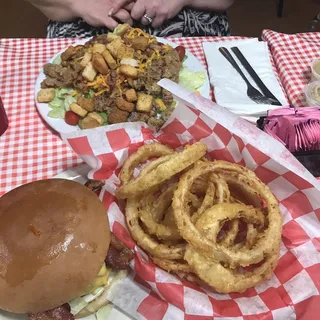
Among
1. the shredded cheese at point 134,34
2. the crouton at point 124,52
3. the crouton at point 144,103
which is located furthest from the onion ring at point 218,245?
the shredded cheese at point 134,34

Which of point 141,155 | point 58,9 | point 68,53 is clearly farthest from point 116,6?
point 141,155

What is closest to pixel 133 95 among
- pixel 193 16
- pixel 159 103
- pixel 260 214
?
pixel 159 103

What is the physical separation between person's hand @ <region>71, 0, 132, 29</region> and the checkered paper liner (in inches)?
41.6

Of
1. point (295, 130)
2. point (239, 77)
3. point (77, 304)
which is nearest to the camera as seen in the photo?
point (77, 304)

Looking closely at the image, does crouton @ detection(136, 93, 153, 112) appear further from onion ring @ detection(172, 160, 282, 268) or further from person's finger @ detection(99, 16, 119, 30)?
person's finger @ detection(99, 16, 119, 30)

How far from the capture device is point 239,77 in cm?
183

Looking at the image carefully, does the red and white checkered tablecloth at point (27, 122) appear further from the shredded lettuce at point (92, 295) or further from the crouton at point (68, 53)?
the shredded lettuce at point (92, 295)

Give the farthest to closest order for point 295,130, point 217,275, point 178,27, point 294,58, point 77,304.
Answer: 1. point 178,27
2. point 294,58
3. point 295,130
4. point 77,304
5. point 217,275

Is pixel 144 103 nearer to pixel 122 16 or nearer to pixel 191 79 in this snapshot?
pixel 191 79

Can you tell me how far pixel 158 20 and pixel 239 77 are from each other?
2.04 ft

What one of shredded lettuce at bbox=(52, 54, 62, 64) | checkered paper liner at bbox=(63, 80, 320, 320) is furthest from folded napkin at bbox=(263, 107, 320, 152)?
shredded lettuce at bbox=(52, 54, 62, 64)

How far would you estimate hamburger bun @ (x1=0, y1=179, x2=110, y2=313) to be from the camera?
98 cm

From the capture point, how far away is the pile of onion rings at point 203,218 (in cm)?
100

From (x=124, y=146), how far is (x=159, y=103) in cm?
40
